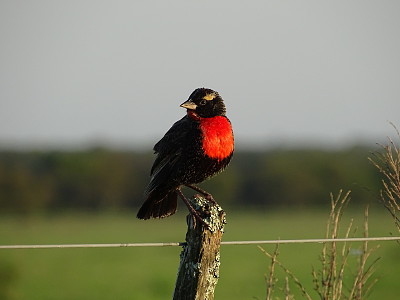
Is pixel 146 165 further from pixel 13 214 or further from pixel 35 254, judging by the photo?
pixel 13 214

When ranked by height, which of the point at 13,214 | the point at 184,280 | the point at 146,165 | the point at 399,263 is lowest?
the point at 13,214

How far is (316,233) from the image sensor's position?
2311 inches

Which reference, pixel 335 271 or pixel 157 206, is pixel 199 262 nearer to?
pixel 335 271

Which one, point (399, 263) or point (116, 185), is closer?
point (399, 263)

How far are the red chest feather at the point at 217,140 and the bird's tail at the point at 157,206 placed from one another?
513 mm

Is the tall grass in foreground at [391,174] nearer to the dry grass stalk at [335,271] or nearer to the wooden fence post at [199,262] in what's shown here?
the dry grass stalk at [335,271]

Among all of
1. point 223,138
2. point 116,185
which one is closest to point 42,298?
point 223,138

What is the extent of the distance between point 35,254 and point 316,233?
1880 centimetres

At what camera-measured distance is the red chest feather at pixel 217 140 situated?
5680mm

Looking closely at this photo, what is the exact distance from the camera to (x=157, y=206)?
603 centimetres

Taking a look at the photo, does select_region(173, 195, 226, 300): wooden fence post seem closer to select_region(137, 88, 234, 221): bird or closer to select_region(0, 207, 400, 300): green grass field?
select_region(137, 88, 234, 221): bird

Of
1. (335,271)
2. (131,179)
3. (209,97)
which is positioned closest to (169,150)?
(209,97)

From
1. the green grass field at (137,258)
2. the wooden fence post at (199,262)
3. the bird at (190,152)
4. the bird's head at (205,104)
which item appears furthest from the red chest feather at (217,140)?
the green grass field at (137,258)

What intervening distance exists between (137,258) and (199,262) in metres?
43.8
